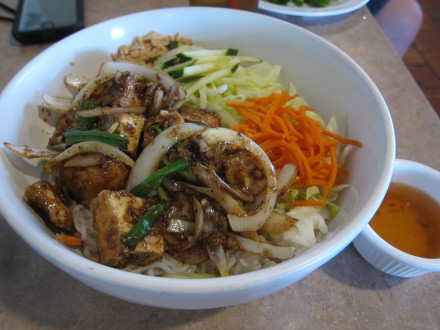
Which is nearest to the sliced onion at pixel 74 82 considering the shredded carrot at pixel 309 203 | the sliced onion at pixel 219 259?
the sliced onion at pixel 219 259

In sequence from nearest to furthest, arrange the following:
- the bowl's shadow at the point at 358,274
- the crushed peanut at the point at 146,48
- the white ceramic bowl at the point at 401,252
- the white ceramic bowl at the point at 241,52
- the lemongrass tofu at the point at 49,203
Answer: the white ceramic bowl at the point at 241,52, the lemongrass tofu at the point at 49,203, the white ceramic bowl at the point at 401,252, the bowl's shadow at the point at 358,274, the crushed peanut at the point at 146,48

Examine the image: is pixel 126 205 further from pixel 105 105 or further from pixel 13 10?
pixel 13 10

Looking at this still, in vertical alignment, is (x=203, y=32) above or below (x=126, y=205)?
above

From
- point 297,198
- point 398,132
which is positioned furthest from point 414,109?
point 297,198

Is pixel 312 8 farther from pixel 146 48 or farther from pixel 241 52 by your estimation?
pixel 146 48

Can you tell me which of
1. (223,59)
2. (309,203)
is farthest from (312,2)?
(309,203)

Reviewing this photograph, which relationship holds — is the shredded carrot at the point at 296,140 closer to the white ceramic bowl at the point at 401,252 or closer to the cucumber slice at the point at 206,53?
the white ceramic bowl at the point at 401,252

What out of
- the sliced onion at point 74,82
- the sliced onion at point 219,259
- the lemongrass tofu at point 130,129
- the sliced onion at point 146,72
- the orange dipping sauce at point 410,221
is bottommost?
the orange dipping sauce at point 410,221
